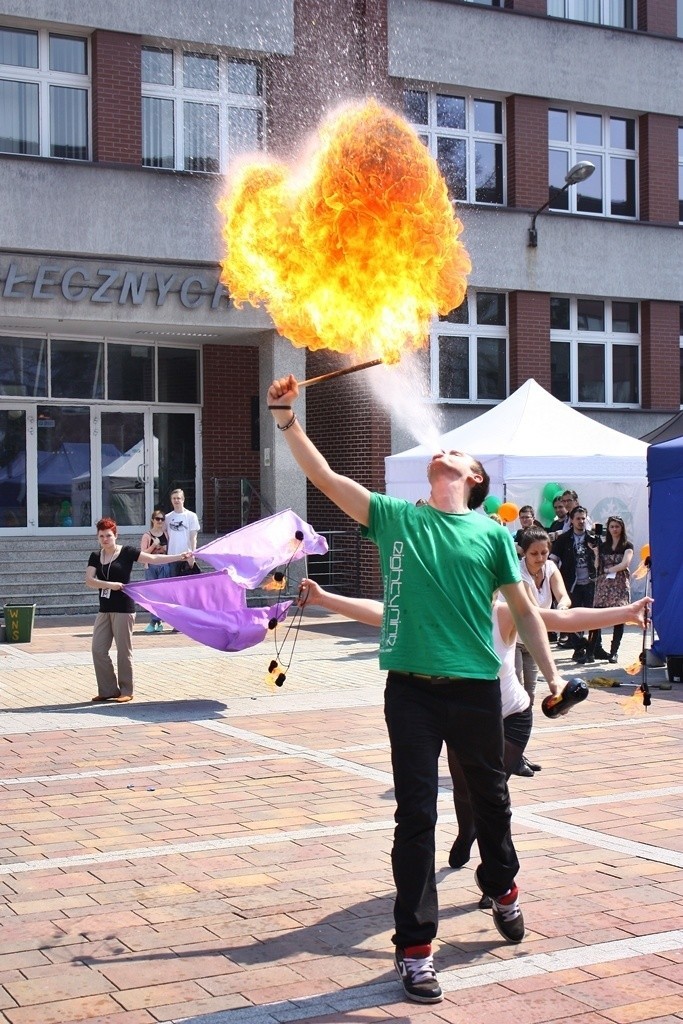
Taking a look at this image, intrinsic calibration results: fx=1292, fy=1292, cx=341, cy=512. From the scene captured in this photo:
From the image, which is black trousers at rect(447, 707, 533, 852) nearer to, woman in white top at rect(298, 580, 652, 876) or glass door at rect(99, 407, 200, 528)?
woman in white top at rect(298, 580, 652, 876)

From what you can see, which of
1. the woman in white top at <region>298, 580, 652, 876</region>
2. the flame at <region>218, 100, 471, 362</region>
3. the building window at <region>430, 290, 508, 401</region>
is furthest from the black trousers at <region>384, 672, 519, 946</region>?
the building window at <region>430, 290, 508, 401</region>

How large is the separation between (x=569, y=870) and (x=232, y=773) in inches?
119

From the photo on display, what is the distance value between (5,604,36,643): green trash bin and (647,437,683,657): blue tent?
300 inches

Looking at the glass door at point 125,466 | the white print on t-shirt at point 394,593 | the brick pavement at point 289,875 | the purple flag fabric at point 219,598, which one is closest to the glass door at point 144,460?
the glass door at point 125,466

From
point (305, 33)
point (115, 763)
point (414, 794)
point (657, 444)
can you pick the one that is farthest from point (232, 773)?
point (305, 33)

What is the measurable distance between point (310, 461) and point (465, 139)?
19.8 m

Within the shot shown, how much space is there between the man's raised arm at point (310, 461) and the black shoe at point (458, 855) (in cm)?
212

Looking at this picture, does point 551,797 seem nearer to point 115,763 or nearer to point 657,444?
point 115,763

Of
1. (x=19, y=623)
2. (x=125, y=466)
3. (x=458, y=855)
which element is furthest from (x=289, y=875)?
(x=125, y=466)

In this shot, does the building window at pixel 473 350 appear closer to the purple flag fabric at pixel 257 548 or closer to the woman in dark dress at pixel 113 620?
the purple flag fabric at pixel 257 548

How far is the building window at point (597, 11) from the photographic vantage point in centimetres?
2448

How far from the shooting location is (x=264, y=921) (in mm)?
5492

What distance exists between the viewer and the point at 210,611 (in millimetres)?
12484

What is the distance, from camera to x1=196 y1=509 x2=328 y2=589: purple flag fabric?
12.5 meters
